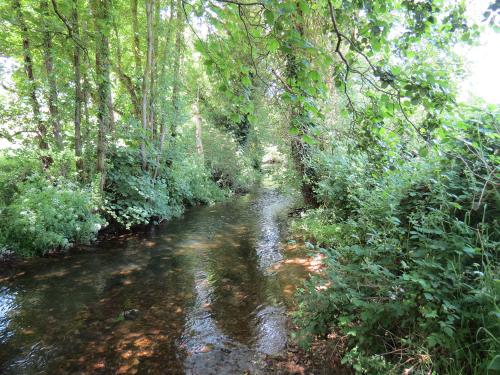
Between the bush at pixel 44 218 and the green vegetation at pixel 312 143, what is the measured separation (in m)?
0.04

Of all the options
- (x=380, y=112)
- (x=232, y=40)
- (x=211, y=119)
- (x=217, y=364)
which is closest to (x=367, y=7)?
(x=380, y=112)

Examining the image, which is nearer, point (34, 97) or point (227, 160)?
point (34, 97)

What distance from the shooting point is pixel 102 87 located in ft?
27.6

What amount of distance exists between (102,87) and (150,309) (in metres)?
6.46

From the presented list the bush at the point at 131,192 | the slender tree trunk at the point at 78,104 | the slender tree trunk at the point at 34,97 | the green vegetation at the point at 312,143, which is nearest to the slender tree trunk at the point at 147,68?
the green vegetation at the point at 312,143

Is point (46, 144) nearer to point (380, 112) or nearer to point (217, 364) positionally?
point (217, 364)

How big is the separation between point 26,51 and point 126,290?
658 centimetres

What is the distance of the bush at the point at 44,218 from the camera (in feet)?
21.6

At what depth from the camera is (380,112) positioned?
8.27ft

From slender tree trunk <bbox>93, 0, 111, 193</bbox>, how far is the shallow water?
250 cm

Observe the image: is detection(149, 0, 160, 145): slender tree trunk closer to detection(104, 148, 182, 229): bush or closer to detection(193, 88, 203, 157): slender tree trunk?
detection(104, 148, 182, 229): bush

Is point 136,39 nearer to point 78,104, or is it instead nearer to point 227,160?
point 78,104

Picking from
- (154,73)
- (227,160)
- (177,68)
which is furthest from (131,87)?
(227,160)

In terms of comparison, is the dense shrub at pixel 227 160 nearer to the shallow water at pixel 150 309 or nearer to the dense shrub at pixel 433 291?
the shallow water at pixel 150 309
